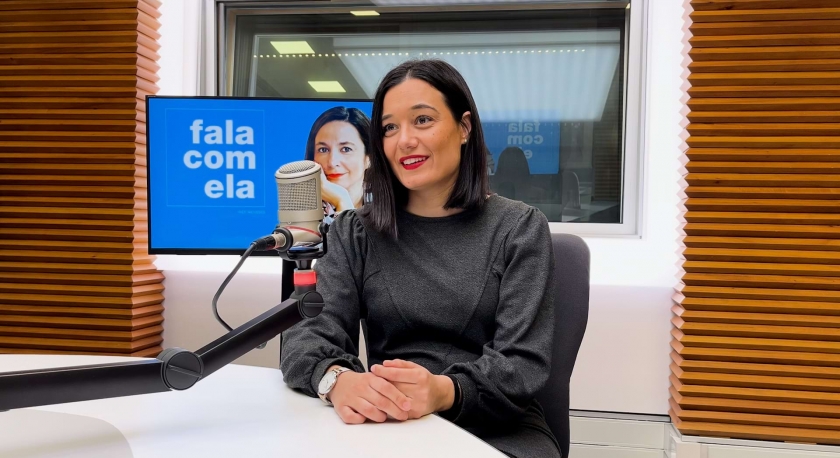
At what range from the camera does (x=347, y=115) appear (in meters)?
2.79

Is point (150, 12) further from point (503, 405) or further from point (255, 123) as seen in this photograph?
point (503, 405)

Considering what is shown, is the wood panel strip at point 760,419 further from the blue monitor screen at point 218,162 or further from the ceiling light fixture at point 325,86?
the ceiling light fixture at point 325,86

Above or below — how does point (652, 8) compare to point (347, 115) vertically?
above

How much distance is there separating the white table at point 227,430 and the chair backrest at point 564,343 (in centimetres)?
61

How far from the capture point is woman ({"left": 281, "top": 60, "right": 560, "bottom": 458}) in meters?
1.42

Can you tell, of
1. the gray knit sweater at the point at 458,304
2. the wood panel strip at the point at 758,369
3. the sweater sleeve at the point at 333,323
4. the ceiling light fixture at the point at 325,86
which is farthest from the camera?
A: the ceiling light fixture at the point at 325,86

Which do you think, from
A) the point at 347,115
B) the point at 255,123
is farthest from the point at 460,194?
the point at 255,123

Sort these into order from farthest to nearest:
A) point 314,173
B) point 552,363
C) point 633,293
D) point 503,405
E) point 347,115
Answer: point 633,293 < point 347,115 < point 552,363 < point 503,405 < point 314,173

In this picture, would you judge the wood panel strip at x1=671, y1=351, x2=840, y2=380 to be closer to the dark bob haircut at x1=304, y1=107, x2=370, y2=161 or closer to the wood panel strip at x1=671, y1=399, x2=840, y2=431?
the wood panel strip at x1=671, y1=399, x2=840, y2=431

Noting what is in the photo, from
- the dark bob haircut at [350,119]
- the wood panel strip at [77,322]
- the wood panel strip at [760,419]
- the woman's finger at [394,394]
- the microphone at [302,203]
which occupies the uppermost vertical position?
the dark bob haircut at [350,119]

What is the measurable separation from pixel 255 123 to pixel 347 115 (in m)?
0.43

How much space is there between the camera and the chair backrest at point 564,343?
1.65m

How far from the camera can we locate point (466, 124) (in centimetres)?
180

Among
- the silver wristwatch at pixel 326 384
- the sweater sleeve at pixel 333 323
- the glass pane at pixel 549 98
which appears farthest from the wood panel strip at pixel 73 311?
the silver wristwatch at pixel 326 384
